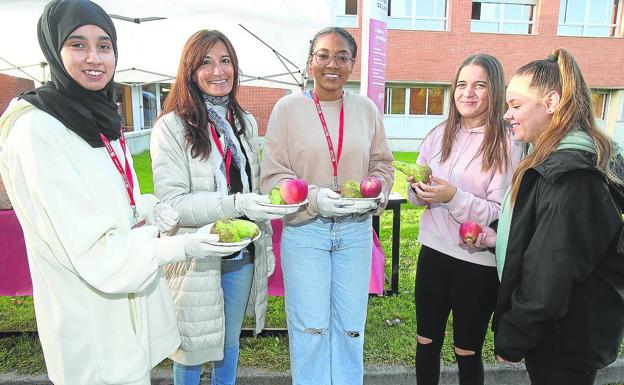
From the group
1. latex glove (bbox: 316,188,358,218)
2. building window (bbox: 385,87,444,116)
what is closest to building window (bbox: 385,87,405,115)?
building window (bbox: 385,87,444,116)

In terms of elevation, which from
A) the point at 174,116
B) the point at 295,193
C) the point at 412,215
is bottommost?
the point at 412,215

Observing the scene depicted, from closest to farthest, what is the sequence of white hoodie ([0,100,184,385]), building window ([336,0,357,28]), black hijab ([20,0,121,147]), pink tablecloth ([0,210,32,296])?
white hoodie ([0,100,184,385]) → black hijab ([20,0,121,147]) → pink tablecloth ([0,210,32,296]) → building window ([336,0,357,28])

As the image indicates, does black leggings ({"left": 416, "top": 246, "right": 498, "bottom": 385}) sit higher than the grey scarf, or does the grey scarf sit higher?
the grey scarf

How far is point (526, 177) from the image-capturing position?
6.34 ft

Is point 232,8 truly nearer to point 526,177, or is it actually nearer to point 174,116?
point 174,116

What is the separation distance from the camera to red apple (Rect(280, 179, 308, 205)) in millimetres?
2250

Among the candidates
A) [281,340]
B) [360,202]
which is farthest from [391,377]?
[360,202]

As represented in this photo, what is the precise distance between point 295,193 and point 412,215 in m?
6.31

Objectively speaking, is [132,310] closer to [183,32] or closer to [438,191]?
[438,191]

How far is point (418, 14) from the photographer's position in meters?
20.3

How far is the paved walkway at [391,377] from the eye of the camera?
11.0ft

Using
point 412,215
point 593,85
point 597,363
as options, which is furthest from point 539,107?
point 593,85

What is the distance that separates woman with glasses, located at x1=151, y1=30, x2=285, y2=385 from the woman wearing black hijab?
0.44 m

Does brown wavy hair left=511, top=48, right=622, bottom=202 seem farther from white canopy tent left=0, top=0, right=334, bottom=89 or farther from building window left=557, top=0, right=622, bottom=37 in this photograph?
building window left=557, top=0, right=622, bottom=37
